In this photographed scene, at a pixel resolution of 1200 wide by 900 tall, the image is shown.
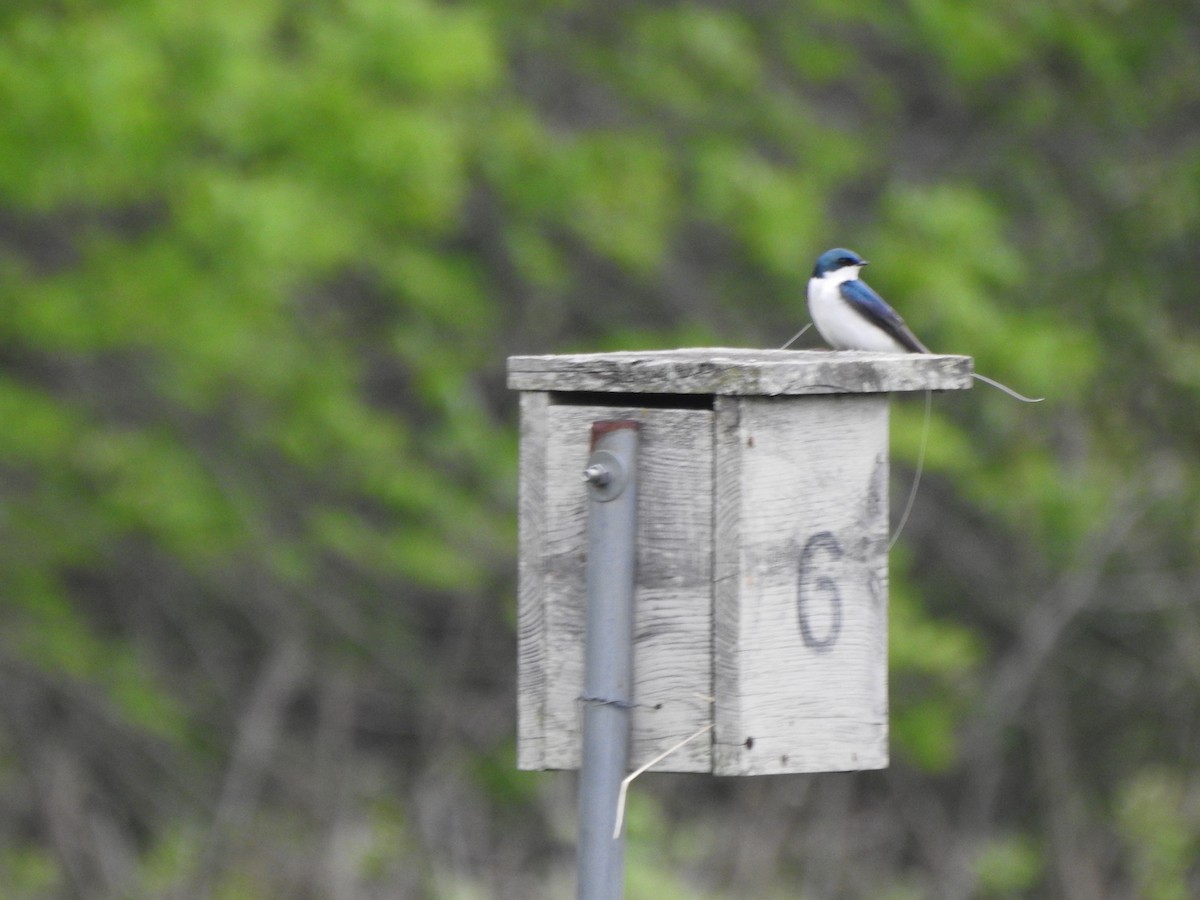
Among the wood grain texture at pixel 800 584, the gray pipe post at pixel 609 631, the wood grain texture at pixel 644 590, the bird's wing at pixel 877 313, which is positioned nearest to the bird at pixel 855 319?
the bird's wing at pixel 877 313

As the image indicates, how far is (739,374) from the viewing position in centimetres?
209

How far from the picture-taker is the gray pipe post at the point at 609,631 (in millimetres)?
2018

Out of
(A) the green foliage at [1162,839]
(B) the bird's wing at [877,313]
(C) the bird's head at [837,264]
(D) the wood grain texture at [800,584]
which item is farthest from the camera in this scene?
(A) the green foliage at [1162,839]

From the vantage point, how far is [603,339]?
22.1ft

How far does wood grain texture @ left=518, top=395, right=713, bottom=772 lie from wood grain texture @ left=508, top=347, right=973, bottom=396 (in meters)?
0.05

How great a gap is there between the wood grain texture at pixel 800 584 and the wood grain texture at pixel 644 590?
0.03m

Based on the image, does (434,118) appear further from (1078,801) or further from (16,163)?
(1078,801)

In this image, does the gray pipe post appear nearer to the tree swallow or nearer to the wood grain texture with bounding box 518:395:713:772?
the wood grain texture with bounding box 518:395:713:772

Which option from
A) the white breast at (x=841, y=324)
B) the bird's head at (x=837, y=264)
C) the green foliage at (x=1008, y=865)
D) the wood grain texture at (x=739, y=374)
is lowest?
the green foliage at (x=1008, y=865)

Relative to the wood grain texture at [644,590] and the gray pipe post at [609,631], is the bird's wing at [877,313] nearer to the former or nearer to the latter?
the wood grain texture at [644,590]

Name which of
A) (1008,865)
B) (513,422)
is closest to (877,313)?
(1008,865)

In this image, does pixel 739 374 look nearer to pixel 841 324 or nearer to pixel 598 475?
pixel 598 475

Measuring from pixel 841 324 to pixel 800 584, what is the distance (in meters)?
0.65

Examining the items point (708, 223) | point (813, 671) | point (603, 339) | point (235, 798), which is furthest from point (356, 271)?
point (813, 671)
